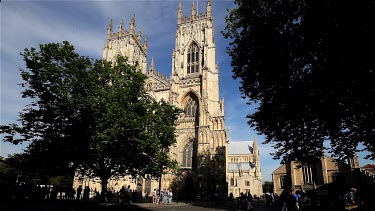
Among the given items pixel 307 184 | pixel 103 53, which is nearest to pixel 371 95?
pixel 307 184

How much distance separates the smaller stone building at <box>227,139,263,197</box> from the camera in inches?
2254

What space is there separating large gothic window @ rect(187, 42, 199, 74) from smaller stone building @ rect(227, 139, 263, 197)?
2582cm

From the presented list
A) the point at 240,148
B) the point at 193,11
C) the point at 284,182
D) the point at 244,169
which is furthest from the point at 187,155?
the point at 240,148

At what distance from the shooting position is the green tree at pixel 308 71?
8875 millimetres

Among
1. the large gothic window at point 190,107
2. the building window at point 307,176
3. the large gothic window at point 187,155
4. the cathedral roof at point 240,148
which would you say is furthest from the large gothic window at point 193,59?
the cathedral roof at point 240,148

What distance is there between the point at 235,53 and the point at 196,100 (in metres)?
25.1

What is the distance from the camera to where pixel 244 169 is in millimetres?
62531

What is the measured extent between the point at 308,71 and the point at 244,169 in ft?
177

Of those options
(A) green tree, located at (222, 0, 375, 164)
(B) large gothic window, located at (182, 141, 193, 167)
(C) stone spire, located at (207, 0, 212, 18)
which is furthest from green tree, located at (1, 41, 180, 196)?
(C) stone spire, located at (207, 0, 212, 18)

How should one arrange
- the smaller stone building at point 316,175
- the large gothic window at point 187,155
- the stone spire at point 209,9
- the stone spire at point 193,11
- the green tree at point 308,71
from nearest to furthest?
the green tree at point 308,71, the large gothic window at point 187,155, the smaller stone building at point 316,175, the stone spire at point 209,9, the stone spire at point 193,11

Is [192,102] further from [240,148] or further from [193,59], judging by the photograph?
[240,148]

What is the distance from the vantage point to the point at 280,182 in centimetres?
4697

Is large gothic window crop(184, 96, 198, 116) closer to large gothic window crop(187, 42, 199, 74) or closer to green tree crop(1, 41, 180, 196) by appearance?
large gothic window crop(187, 42, 199, 74)

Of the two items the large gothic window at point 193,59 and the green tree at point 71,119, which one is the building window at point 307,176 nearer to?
the large gothic window at point 193,59
